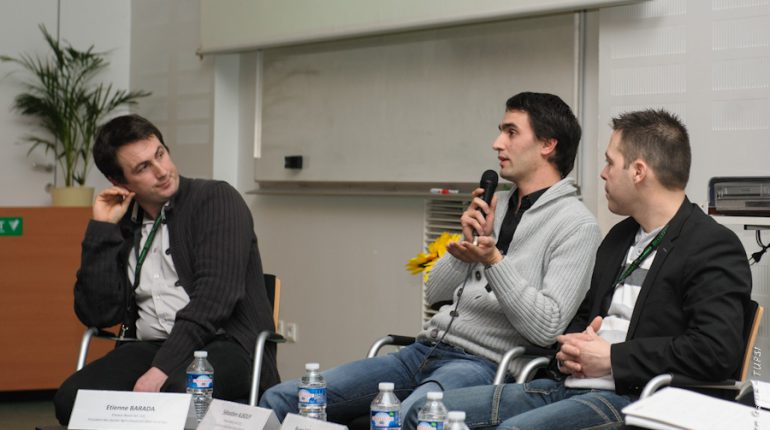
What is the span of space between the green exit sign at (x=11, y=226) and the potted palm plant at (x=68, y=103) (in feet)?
1.45

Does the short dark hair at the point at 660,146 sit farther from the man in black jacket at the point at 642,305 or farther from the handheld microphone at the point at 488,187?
the handheld microphone at the point at 488,187

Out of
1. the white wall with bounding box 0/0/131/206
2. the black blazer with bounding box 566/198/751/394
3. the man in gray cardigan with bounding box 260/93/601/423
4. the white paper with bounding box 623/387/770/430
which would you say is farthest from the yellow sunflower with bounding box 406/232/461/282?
the white wall with bounding box 0/0/131/206

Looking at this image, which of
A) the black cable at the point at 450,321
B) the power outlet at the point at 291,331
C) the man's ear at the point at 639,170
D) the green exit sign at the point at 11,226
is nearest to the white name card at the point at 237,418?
the black cable at the point at 450,321

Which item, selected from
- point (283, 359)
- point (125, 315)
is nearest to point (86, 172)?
point (283, 359)

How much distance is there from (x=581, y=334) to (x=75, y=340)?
3322 mm

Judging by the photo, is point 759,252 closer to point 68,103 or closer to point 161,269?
point 161,269

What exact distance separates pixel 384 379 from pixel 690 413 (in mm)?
1038

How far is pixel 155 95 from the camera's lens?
5.62m

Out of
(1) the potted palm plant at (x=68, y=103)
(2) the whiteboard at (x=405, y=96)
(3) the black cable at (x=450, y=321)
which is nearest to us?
(3) the black cable at (x=450, y=321)

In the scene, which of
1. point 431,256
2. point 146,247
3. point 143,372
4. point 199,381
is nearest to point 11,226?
point 146,247

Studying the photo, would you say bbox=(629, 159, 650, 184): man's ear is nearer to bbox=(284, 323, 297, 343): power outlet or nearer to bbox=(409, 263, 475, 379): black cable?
bbox=(409, 263, 475, 379): black cable

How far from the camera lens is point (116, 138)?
9.73 ft

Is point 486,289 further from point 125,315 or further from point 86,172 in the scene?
point 86,172

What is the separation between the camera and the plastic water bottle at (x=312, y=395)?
94.1 inches
